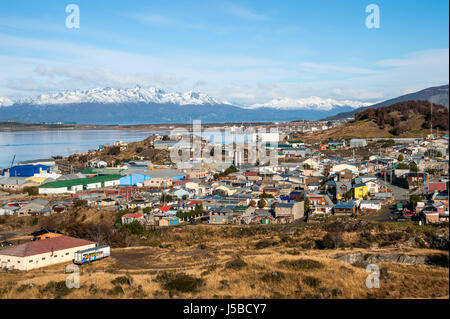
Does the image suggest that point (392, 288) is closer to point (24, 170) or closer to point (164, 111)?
point (24, 170)

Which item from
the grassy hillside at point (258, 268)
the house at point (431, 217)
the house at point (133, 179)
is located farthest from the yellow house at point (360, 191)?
the house at point (133, 179)

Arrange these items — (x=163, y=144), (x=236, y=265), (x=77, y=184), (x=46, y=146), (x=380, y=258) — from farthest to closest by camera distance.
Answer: (x=46, y=146)
(x=163, y=144)
(x=77, y=184)
(x=380, y=258)
(x=236, y=265)

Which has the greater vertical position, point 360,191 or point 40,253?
point 360,191

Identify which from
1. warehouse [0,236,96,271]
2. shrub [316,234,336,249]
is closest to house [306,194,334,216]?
shrub [316,234,336,249]

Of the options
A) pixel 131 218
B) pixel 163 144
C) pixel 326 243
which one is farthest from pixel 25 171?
pixel 326 243

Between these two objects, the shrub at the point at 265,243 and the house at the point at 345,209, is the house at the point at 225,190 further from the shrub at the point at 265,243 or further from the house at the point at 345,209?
the shrub at the point at 265,243

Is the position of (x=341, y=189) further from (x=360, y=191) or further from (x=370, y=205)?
(x=370, y=205)

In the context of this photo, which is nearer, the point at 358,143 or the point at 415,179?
the point at 415,179

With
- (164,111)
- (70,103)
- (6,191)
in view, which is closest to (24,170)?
(6,191)
